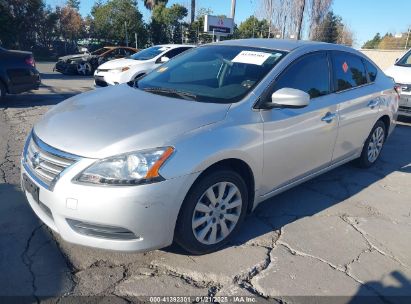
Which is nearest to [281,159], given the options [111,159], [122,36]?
[111,159]

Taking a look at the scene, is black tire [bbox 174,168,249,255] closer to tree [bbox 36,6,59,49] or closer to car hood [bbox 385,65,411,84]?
car hood [bbox 385,65,411,84]

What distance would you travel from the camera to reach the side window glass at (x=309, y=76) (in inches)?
138

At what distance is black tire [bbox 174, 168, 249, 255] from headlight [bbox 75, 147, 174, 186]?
343 millimetres

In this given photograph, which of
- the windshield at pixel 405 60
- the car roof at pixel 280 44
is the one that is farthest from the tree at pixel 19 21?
the car roof at pixel 280 44

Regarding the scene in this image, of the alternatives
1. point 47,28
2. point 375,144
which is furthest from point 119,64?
point 47,28

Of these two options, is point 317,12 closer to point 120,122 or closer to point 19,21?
point 19,21

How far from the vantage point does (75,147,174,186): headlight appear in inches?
98.1

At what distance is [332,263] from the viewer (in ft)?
10.1

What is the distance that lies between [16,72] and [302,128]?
7.22 meters

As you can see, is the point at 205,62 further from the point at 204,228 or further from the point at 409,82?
the point at 409,82

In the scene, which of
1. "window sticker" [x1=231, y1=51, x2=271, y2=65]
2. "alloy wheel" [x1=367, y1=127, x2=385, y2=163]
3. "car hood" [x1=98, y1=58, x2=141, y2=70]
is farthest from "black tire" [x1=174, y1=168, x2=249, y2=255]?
"car hood" [x1=98, y1=58, x2=141, y2=70]

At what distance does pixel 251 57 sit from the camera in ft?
12.0

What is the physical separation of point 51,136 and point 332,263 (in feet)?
7.90

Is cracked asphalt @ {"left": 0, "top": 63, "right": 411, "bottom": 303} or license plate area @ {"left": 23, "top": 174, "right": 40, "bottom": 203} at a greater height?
license plate area @ {"left": 23, "top": 174, "right": 40, "bottom": 203}
